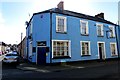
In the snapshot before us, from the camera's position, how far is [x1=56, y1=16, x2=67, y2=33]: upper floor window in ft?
63.1

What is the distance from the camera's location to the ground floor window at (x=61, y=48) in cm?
1869

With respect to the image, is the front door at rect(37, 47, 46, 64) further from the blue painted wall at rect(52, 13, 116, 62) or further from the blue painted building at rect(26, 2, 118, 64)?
the blue painted wall at rect(52, 13, 116, 62)

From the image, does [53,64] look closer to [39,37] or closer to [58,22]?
[39,37]

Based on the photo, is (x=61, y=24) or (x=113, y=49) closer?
(x=61, y=24)

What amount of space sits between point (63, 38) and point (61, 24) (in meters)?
1.79

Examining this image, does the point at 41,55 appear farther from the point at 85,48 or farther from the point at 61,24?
the point at 85,48

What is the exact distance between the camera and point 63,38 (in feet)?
63.4

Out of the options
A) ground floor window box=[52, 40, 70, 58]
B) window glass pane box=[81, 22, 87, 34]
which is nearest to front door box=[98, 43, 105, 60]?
window glass pane box=[81, 22, 87, 34]

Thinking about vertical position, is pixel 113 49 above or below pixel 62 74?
above

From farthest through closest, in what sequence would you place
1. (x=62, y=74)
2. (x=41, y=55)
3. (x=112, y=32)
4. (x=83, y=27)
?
1. (x=112, y=32)
2. (x=83, y=27)
3. (x=41, y=55)
4. (x=62, y=74)

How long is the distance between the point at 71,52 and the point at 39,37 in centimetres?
442

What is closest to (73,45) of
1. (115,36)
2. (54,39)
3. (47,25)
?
(54,39)

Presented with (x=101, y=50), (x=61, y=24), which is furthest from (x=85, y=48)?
(x=61, y=24)

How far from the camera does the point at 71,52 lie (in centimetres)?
1970
